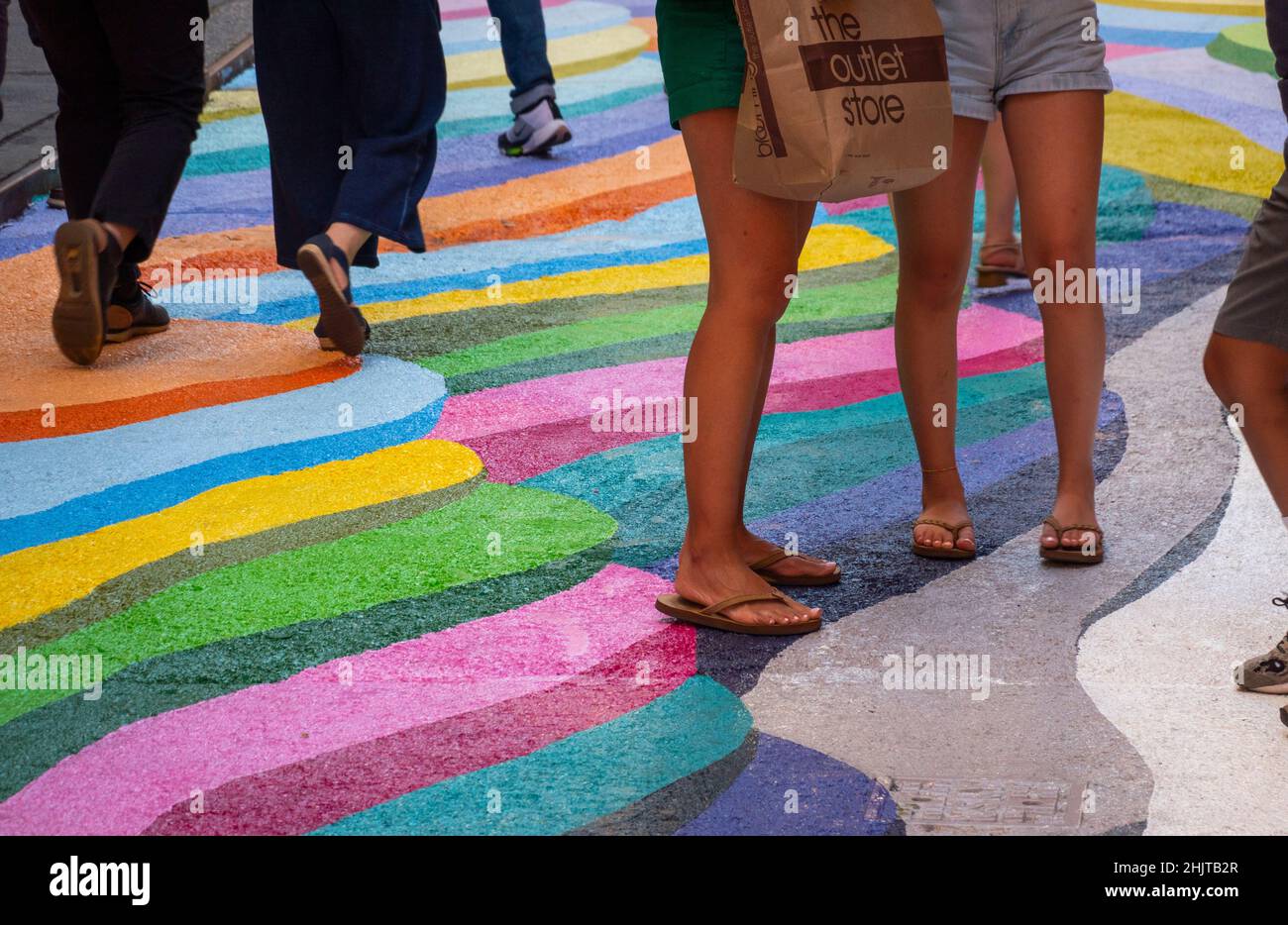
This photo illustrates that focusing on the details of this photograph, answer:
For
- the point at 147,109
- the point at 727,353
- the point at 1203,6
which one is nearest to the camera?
the point at 727,353

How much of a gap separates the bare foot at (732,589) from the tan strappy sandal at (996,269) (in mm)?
2889

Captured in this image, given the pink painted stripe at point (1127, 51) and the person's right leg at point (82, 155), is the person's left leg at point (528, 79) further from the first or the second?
the pink painted stripe at point (1127, 51)

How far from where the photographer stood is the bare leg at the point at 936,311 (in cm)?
345

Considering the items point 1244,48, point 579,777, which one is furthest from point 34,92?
point 1244,48

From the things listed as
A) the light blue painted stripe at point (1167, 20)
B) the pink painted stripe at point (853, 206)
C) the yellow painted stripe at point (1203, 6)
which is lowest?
the pink painted stripe at point (853, 206)

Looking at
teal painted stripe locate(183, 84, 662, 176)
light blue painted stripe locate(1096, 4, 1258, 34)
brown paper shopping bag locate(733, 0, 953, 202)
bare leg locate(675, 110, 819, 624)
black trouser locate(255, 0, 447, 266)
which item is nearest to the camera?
brown paper shopping bag locate(733, 0, 953, 202)

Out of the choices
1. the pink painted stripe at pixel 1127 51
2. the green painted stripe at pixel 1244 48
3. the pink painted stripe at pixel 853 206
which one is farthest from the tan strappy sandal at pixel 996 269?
the pink painted stripe at pixel 1127 51

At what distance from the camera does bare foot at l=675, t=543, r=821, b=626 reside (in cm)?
308

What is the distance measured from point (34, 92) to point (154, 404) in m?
3.99

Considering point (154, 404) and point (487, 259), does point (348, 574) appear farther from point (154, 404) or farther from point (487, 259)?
point (487, 259)

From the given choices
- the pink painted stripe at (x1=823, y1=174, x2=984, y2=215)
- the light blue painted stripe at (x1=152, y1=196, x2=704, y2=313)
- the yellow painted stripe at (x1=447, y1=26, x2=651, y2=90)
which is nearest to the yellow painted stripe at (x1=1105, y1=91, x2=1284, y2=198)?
the pink painted stripe at (x1=823, y1=174, x2=984, y2=215)

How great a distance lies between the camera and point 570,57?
9766 millimetres

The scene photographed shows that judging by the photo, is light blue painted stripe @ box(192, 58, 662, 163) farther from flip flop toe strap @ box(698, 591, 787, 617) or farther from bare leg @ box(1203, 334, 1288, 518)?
bare leg @ box(1203, 334, 1288, 518)

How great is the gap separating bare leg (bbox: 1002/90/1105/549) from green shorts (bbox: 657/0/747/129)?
34.4 inches
